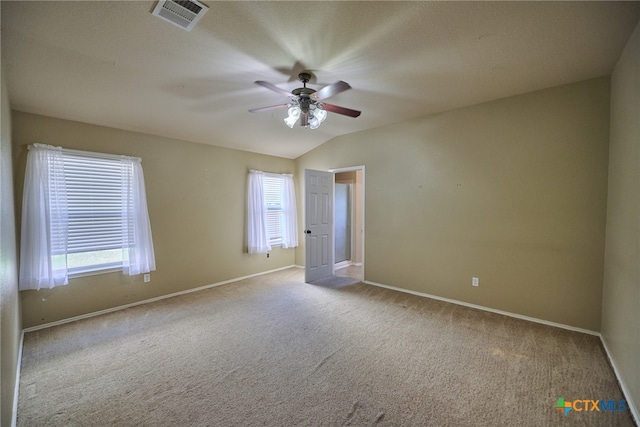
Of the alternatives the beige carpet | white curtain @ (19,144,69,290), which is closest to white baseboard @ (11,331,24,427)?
the beige carpet

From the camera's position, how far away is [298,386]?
2086mm

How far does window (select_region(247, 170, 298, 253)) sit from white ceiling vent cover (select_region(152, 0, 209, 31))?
324 cm

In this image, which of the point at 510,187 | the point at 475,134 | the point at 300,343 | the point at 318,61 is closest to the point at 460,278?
the point at 510,187

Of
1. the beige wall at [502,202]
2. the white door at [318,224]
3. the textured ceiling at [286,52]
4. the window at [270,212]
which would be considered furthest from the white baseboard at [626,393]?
the window at [270,212]

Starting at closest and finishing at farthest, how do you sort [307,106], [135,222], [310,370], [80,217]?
[310,370]
[307,106]
[80,217]
[135,222]

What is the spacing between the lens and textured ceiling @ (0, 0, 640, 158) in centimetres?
184

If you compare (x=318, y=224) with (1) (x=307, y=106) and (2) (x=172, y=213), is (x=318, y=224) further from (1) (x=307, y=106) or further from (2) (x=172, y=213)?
(1) (x=307, y=106)

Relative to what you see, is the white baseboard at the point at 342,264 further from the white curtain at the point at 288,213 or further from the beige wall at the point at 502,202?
the beige wall at the point at 502,202

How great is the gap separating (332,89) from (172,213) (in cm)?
315

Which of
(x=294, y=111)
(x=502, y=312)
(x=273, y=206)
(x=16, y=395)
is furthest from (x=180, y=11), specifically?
(x=502, y=312)

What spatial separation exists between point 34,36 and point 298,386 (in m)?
3.24

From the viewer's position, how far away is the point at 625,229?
84.7 inches

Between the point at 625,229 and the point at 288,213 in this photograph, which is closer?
the point at 625,229

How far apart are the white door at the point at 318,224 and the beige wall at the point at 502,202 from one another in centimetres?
95
